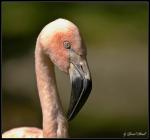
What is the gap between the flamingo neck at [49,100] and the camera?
4461mm

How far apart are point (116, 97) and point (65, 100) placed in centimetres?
122

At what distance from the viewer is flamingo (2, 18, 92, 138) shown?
431cm

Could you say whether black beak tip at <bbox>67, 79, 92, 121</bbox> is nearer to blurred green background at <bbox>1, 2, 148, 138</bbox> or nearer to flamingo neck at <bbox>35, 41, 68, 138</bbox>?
flamingo neck at <bbox>35, 41, 68, 138</bbox>

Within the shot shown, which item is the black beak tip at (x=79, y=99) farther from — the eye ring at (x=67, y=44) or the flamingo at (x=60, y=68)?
the eye ring at (x=67, y=44)

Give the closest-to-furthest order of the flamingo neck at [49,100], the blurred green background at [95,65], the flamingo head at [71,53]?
1. the flamingo head at [71,53]
2. the flamingo neck at [49,100]
3. the blurred green background at [95,65]

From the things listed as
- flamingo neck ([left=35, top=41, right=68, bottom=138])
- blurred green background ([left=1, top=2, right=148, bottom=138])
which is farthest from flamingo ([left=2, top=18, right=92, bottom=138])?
blurred green background ([left=1, top=2, right=148, bottom=138])

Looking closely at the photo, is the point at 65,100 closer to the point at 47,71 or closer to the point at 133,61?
the point at 133,61

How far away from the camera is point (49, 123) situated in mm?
4457

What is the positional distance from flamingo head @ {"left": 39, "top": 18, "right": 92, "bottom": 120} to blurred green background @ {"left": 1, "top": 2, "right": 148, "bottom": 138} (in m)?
5.08

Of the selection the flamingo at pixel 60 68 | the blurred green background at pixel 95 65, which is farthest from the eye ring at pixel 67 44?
the blurred green background at pixel 95 65

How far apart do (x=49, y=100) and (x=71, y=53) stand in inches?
13.4

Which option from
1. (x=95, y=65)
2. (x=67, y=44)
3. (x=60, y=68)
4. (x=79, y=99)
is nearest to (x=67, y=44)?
(x=67, y=44)

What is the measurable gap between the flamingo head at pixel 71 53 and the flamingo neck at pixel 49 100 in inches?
3.5

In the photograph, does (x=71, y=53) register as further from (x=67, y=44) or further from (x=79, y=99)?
(x=79, y=99)
